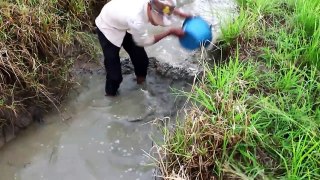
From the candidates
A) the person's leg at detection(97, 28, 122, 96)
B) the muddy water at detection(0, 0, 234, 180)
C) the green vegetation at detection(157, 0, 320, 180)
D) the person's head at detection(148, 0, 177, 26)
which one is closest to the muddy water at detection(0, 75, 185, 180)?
the muddy water at detection(0, 0, 234, 180)

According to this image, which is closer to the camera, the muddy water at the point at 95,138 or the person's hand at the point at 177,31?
the muddy water at the point at 95,138

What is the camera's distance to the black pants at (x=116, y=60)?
12.3 ft

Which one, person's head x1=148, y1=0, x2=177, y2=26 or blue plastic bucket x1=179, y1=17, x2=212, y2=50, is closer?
person's head x1=148, y1=0, x2=177, y2=26

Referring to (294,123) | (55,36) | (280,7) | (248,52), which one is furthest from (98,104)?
(280,7)

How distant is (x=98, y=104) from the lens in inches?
155

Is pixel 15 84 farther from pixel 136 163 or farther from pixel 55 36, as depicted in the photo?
pixel 136 163

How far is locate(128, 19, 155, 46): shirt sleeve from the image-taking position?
3.39 m

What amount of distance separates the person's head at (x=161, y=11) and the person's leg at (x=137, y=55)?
529mm

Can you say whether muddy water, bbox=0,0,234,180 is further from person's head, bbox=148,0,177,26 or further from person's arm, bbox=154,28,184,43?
person's head, bbox=148,0,177,26

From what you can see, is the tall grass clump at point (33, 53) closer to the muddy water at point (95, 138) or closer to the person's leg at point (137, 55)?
the muddy water at point (95, 138)

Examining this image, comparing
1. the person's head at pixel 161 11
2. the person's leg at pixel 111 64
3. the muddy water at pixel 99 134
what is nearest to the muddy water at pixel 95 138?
the muddy water at pixel 99 134

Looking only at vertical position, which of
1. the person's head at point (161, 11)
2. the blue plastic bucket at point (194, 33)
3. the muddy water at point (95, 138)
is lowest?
the muddy water at point (95, 138)

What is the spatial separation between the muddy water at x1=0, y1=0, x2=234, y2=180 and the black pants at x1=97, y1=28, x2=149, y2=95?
0.50 feet

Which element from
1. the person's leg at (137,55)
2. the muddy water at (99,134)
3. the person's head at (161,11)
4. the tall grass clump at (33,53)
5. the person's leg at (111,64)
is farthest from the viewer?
the person's leg at (137,55)
